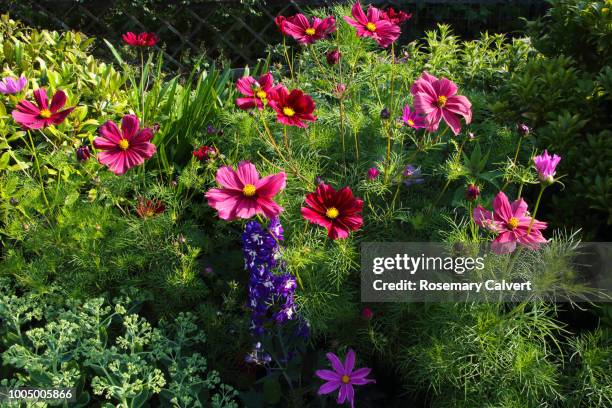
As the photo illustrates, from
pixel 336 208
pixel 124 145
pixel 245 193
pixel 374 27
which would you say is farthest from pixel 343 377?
pixel 374 27

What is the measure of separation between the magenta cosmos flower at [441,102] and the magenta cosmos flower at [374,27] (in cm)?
38

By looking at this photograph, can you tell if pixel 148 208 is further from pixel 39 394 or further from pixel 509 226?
pixel 509 226

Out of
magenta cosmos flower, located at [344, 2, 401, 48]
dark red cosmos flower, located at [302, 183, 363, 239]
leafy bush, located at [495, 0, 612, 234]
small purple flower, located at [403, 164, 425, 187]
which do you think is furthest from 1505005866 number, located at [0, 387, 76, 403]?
leafy bush, located at [495, 0, 612, 234]

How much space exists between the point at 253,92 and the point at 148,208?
547 millimetres

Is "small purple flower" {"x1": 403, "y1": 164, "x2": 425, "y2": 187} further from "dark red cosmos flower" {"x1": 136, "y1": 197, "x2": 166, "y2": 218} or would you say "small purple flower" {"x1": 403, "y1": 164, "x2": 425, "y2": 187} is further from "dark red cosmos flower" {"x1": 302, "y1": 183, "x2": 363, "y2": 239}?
"dark red cosmos flower" {"x1": 136, "y1": 197, "x2": 166, "y2": 218}

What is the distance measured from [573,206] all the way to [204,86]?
1823 millimetres

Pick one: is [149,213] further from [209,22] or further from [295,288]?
[209,22]

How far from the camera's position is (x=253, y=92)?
84.2 inches

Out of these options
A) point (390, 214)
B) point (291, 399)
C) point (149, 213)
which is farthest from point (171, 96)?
point (291, 399)

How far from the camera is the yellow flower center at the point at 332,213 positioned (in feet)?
5.47

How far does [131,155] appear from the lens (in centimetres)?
193

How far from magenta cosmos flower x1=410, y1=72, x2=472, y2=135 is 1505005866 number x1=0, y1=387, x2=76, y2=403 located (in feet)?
4.28

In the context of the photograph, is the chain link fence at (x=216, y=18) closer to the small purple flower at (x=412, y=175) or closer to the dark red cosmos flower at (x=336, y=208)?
the small purple flower at (x=412, y=175)

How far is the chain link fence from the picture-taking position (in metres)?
5.84
